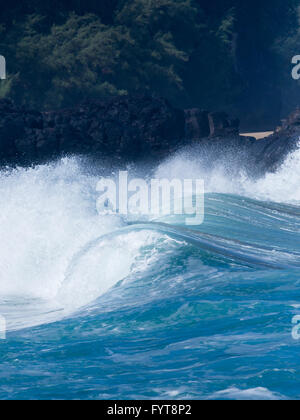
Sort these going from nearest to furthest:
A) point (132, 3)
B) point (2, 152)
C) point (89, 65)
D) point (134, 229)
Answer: point (134, 229), point (2, 152), point (89, 65), point (132, 3)

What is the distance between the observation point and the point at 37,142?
83.6ft

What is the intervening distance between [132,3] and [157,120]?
32.9ft

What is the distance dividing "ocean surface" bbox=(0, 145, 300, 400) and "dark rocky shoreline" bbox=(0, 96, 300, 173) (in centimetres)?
1286

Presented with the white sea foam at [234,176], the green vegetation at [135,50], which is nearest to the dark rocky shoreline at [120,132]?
the white sea foam at [234,176]

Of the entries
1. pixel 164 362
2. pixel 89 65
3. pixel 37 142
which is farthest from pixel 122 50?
pixel 164 362

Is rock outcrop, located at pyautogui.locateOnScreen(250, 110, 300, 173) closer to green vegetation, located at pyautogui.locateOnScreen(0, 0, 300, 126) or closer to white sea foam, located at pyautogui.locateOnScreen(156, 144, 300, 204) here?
white sea foam, located at pyautogui.locateOnScreen(156, 144, 300, 204)

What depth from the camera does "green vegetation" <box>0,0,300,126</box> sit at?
31047 mm

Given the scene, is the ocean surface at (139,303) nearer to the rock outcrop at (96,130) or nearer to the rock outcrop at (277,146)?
the rock outcrop at (277,146)

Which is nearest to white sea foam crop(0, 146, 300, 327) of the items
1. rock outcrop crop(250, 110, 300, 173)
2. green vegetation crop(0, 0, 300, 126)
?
rock outcrop crop(250, 110, 300, 173)

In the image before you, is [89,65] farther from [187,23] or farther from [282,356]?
[282,356]

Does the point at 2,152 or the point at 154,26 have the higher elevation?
the point at 154,26

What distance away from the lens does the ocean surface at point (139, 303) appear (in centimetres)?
445

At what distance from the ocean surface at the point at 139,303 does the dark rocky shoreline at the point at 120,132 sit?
12.9 metres

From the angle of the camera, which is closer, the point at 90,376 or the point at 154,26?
the point at 90,376
